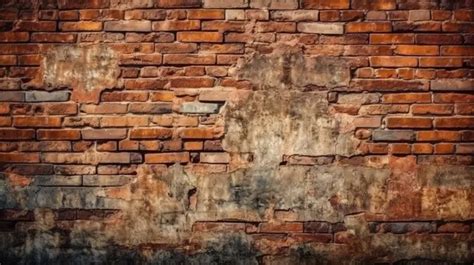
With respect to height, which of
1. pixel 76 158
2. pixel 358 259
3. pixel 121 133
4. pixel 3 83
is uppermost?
pixel 3 83

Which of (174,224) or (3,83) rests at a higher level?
(3,83)

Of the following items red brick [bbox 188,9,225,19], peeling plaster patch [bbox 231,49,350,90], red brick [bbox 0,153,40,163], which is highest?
red brick [bbox 188,9,225,19]

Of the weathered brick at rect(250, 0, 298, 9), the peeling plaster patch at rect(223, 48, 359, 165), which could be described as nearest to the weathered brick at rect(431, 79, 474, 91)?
the peeling plaster patch at rect(223, 48, 359, 165)

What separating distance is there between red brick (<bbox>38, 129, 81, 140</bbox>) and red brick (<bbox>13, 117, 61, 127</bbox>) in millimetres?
46

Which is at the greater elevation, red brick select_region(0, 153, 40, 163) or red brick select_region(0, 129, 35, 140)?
red brick select_region(0, 129, 35, 140)

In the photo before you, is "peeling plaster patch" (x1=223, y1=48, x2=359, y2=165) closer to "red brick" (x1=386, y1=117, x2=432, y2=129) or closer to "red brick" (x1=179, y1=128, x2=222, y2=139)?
"red brick" (x1=179, y1=128, x2=222, y2=139)

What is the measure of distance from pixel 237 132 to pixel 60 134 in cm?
117

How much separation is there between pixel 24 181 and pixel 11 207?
0.19 meters

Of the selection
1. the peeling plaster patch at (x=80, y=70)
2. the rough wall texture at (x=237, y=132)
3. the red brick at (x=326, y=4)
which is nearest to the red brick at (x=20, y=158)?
the rough wall texture at (x=237, y=132)

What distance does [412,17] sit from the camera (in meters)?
2.78

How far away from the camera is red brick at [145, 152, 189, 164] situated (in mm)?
2758

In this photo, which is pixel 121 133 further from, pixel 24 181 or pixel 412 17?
pixel 412 17

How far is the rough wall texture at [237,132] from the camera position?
272 centimetres

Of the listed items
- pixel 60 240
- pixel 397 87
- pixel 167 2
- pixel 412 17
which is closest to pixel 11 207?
pixel 60 240
